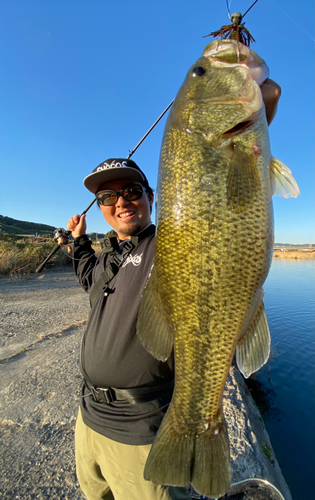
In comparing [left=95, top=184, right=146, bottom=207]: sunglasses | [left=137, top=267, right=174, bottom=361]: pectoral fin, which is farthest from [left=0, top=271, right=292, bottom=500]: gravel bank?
[left=95, top=184, right=146, bottom=207]: sunglasses

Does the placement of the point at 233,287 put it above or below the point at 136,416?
above

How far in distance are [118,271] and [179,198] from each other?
2.91 feet

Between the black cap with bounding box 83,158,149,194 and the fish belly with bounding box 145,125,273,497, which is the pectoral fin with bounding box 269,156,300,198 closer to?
the fish belly with bounding box 145,125,273,497

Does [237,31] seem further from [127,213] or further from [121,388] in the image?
[121,388]

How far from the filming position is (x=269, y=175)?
1.61 meters

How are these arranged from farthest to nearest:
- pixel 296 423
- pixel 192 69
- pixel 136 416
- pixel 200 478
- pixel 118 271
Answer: pixel 296 423 → pixel 118 271 → pixel 192 69 → pixel 136 416 → pixel 200 478

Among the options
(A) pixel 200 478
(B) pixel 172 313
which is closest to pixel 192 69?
(B) pixel 172 313

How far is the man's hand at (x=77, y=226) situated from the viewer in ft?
11.1

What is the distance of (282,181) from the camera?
163cm

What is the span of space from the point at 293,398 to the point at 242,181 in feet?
23.0

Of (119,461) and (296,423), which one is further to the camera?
(296,423)

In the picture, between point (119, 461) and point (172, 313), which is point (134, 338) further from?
point (119, 461)

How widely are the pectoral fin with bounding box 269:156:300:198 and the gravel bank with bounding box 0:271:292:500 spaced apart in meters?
2.69

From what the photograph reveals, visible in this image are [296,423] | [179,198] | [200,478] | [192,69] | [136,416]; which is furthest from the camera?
[296,423]
